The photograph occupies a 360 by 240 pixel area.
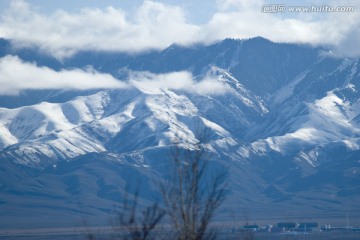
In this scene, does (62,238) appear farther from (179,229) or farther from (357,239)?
(179,229)

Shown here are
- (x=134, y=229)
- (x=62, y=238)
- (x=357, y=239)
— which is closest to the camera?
(x=134, y=229)

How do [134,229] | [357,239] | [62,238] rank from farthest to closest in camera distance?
1. [62,238]
2. [357,239]
3. [134,229]

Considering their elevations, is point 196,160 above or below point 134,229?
above

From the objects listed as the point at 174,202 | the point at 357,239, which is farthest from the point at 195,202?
the point at 357,239

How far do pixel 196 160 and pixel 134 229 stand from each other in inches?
146

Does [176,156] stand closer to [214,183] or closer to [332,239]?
[214,183]

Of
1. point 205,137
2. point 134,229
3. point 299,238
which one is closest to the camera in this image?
point 134,229

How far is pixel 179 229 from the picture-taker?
117 feet

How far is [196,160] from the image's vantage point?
36.9 meters

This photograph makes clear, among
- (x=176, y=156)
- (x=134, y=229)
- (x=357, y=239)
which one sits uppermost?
(x=357, y=239)

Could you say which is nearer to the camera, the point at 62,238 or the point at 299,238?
the point at 299,238

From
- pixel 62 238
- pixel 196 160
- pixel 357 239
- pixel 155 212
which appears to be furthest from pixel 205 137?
pixel 62 238

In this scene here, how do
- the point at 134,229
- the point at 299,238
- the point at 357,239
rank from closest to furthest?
the point at 134,229
the point at 357,239
the point at 299,238

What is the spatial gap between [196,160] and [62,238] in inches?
6167
